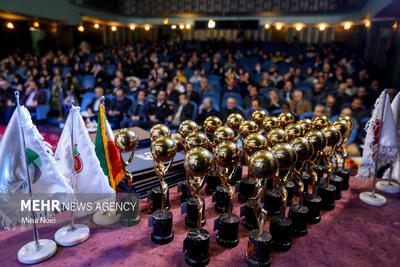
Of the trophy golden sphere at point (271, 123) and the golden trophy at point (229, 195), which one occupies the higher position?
the trophy golden sphere at point (271, 123)

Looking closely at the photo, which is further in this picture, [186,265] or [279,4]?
[279,4]

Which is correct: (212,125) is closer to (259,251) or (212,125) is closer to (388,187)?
(259,251)

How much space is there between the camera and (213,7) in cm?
1178

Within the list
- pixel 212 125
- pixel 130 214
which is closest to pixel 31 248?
pixel 130 214

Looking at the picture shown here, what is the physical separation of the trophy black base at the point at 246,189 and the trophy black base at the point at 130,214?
26.8 inches

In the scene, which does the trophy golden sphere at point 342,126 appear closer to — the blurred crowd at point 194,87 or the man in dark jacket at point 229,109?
the blurred crowd at point 194,87

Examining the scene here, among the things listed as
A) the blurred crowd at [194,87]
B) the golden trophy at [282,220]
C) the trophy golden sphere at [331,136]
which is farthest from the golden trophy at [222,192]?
the blurred crowd at [194,87]

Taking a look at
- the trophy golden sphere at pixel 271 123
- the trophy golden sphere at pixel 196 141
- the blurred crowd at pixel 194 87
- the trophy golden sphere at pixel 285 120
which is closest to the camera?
the trophy golden sphere at pixel 196 141

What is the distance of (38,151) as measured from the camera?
1353 millimetres

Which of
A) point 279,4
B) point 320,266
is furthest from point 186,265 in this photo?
point 279,4

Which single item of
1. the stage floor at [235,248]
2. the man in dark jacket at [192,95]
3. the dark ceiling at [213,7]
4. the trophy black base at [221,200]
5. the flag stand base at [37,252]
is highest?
the dark ceiling at [213,7]

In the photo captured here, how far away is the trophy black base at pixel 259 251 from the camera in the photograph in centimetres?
127

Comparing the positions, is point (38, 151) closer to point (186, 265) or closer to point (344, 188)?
point (186, 265)

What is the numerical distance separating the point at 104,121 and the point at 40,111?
403 cm
